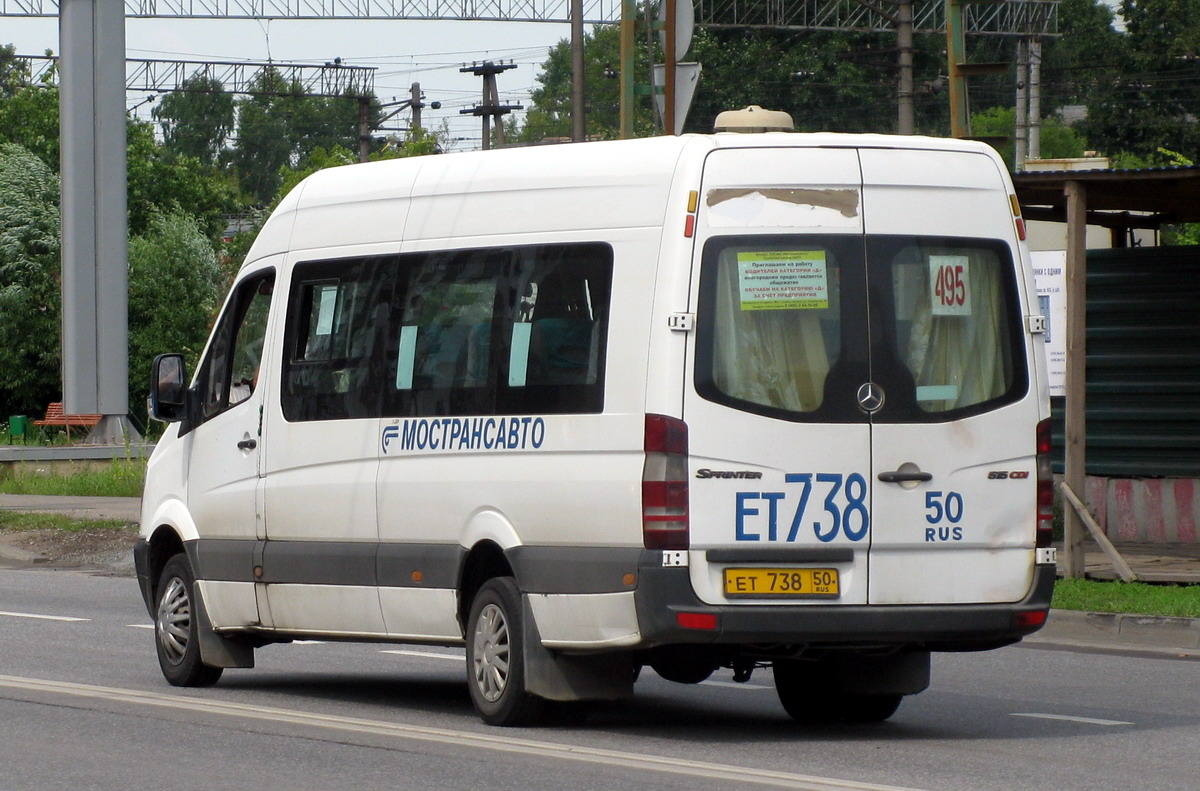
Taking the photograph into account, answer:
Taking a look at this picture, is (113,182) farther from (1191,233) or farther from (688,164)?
(688,164)

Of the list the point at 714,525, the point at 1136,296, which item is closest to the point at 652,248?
the point at 714,525

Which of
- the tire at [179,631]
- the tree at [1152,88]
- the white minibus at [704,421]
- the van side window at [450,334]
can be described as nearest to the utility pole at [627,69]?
the tire at [179,631]

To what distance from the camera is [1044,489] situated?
8.98m

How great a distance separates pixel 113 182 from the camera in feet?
115

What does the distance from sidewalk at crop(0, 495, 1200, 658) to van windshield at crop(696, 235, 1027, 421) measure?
4.75m

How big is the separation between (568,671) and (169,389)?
125 inches

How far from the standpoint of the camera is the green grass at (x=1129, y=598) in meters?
13.8

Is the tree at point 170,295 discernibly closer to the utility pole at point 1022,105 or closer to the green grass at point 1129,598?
the utility pole at point 1022,105

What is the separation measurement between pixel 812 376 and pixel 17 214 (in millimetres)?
43787

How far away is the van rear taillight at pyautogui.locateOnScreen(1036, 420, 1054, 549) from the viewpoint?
29.3ft

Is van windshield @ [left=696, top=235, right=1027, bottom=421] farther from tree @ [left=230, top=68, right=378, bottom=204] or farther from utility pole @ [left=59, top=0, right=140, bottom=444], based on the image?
tree @ [left=230, top=68, right=378, bottom=204]

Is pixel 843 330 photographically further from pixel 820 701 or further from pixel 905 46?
pixel 905 46

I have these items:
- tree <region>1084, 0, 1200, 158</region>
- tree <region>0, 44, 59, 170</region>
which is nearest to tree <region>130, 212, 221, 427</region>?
tree <region>0, 44, 59, 170</region>

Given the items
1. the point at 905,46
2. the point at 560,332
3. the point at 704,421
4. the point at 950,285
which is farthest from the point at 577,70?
the point at 704,421
